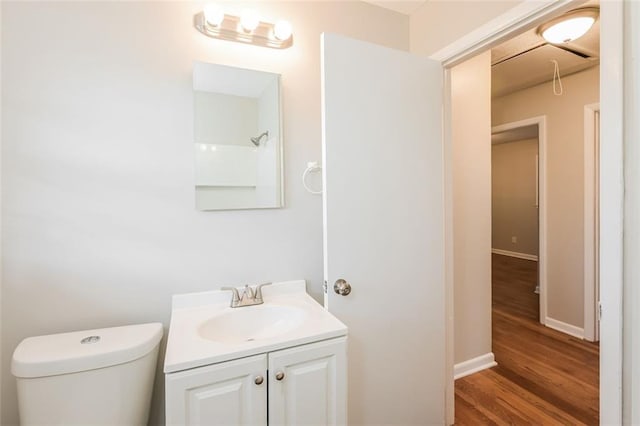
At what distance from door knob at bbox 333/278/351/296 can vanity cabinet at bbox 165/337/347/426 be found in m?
0.21

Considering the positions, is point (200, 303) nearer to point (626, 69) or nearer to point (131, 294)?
point (131, 294)

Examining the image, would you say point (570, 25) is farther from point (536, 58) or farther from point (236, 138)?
point (236, 138)

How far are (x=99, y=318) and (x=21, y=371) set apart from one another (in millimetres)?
306

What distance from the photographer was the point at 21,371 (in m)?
0.97

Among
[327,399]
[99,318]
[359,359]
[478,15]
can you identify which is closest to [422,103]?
[478,15]

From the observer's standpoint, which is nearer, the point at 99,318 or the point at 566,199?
the point at 99,318

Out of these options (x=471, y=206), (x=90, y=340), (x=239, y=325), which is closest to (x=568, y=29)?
(x=471, y=206)

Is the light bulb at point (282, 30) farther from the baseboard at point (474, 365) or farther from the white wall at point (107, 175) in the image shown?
the baseboard at point (474, 365)

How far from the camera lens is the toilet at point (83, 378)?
99cm

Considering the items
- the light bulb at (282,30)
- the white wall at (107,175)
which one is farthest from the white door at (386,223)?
the white wall at (107,175)

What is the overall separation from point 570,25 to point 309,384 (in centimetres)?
250

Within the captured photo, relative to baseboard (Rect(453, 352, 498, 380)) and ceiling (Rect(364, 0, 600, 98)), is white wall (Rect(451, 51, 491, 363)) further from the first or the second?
ceiling (Rect(364, 0, 600, 98))

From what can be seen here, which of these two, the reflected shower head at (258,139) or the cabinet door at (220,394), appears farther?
the reflected shower head at (258,139)

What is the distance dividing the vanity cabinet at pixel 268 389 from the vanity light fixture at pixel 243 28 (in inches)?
55.7
